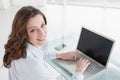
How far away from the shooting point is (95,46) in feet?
5.43

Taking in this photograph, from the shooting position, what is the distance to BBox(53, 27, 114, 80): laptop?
5.11ft

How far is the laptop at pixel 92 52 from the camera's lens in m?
1.56

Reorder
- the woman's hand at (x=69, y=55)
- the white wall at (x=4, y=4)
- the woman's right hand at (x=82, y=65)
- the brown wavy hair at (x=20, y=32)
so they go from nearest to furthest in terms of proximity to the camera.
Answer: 1. the brown wavy hair at (x=20, y=32)
2. the woman's right hand at (x=82, y=65)
3. the woman's hand at (x=69, y=55)
4. the white wall at (x=4, y=4)

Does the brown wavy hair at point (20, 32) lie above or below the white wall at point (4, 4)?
above

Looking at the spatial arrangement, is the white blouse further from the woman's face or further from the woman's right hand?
the woman's right hand

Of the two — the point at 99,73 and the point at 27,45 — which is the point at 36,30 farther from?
the point at 99,73

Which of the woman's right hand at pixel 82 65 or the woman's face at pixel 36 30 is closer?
the woman's face at pixel 36 30

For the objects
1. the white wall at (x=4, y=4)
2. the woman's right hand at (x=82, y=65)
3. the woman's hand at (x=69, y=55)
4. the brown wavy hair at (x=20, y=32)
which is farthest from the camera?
the white wall at (x=4, y=4)

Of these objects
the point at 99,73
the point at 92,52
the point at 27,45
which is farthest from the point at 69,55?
the point at 27,45

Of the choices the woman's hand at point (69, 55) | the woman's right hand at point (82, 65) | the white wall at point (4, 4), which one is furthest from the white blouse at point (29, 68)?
the white wall at point (4, 4)

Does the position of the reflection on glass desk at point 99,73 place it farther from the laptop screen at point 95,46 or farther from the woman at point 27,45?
the woman at point 27,45

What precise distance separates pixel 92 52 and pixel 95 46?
68 mm

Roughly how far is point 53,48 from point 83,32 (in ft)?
1.31

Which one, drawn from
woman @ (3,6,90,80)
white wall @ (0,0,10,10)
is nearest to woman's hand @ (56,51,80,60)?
woman @ (3,6,90,80)
